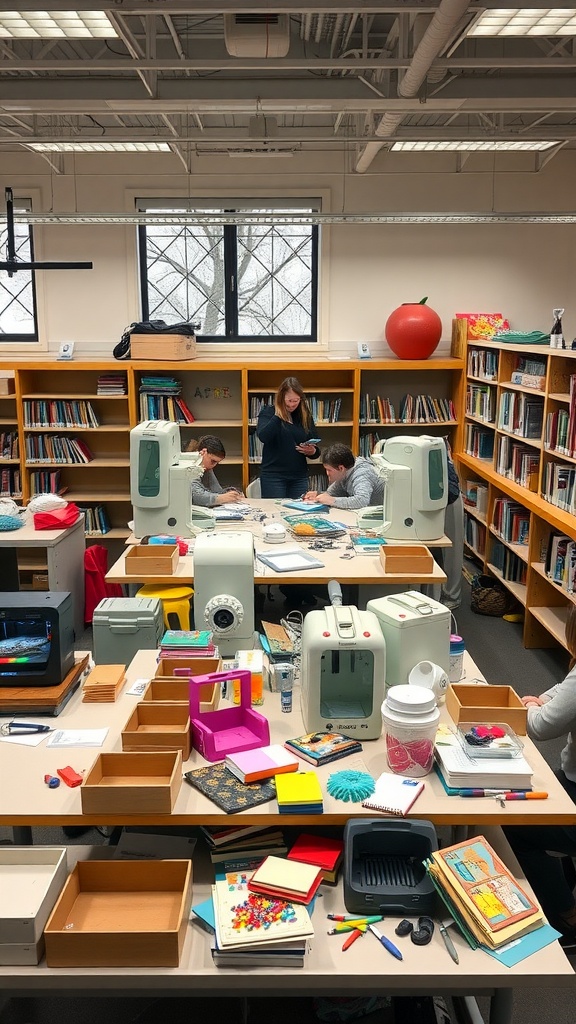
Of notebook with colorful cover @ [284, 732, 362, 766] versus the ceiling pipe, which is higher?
the ceiling pipe

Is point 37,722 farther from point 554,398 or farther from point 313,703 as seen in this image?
point 554,398

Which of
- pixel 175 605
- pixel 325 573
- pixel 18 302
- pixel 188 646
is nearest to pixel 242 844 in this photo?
pixel 188 646

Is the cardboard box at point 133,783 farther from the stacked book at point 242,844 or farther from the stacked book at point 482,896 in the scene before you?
the stacked book at point 482,896

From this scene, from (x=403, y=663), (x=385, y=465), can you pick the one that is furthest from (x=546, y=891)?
(x=385, y=465)

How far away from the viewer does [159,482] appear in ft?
14.3

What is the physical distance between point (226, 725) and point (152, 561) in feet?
5.15

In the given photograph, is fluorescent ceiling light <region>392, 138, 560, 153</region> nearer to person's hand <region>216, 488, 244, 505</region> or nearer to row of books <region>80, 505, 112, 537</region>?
person's hand <region>216, 488, 244, 505</region>

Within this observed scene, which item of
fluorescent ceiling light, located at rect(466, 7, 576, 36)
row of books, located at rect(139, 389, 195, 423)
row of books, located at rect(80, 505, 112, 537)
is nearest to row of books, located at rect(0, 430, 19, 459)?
row of books, located at rect(80, 505, 112, 537)

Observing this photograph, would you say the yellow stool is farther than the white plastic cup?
Yes

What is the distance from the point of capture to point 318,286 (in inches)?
286

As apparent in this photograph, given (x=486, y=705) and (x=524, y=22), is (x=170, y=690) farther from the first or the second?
(x=524, y=22)

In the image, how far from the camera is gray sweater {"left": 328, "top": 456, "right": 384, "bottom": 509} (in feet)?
17.2

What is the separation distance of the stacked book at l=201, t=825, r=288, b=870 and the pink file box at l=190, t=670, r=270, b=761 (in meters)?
0.22

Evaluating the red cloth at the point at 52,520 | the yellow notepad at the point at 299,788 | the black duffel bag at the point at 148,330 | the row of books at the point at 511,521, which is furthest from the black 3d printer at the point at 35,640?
the black duffel bag at the point at 148,330
